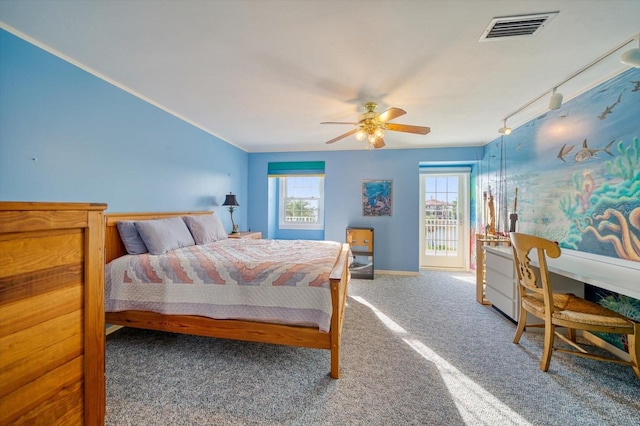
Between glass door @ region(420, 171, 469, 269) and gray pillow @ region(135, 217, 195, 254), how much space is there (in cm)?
438

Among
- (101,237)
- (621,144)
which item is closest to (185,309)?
(101,237)

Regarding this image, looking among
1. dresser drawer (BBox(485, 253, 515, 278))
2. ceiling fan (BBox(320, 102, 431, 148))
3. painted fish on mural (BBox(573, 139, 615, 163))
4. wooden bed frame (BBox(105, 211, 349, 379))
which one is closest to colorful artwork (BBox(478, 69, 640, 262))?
painted fish on mural (BBox(573, 139, 615, 163))

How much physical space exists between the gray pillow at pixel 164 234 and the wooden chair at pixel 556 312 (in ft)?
11.0

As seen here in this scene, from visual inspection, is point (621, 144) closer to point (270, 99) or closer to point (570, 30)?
point (570, 30)

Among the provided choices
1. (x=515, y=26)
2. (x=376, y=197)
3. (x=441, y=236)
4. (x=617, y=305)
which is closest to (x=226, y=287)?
(x=515, y=26)

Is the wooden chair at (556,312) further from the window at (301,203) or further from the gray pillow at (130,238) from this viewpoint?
the window at (301,203)

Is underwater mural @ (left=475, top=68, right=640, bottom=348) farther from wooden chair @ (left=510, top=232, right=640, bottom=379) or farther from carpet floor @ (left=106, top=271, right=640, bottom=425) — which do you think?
carpet floor @ (left=106, top=271, right=640, bottom=425)

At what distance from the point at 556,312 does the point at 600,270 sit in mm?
501

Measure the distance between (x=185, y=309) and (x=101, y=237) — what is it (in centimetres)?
142

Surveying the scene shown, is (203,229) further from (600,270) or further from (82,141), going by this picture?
(600,270)

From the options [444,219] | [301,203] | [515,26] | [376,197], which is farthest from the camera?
[301,203]

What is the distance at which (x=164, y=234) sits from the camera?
2.58 metres

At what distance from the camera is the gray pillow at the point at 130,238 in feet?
7.90

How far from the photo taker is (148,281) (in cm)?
208
